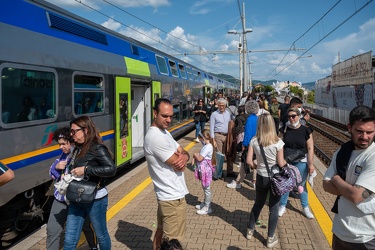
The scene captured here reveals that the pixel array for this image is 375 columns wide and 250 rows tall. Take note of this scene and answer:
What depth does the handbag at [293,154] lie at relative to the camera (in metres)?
4.59

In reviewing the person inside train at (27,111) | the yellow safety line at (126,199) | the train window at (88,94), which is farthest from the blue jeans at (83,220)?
the train window at (88,94)

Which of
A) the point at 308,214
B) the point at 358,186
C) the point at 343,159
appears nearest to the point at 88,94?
the point at 308,214

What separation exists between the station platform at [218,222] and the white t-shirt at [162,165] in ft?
4.45

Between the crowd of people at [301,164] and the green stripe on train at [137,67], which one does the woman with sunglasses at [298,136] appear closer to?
the crowd of people at [301,164]

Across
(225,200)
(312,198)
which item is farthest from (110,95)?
(312,198)

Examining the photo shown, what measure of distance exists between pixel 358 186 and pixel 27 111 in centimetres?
387

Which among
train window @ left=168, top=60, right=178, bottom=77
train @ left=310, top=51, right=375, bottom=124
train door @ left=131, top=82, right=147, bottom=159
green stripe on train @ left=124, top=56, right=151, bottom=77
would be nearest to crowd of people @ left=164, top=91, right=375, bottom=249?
green stripe on train @ left=124, top=56, right=151, bottom=77

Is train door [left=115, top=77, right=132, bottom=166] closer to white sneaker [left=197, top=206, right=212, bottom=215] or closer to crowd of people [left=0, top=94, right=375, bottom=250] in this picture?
crowd of people [left=0, top=94, right=375, bottom=250]

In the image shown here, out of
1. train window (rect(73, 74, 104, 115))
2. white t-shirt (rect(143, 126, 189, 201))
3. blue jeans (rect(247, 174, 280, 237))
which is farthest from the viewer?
train window (rect(73, 74, 104, 115))

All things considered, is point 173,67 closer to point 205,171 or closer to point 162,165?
point 205,171

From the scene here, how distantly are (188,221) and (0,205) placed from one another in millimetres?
2497

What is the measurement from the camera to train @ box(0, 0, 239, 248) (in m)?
3.99

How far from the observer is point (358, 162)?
2.20 metres

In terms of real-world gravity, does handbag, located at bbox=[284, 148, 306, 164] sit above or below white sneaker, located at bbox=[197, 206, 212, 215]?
above
